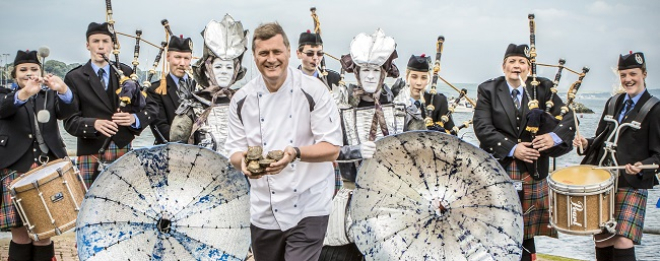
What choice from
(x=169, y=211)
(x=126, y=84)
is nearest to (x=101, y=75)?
(x=126, y=84)

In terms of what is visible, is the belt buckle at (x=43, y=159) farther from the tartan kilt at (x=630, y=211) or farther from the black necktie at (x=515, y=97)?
the tartan kilt at (x=630, y=211)

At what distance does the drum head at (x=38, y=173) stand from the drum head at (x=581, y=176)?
3.33m

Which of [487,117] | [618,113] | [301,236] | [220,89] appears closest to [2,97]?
[220,89]

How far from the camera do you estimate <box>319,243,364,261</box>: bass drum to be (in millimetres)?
5484

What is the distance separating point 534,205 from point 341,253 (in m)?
1.50

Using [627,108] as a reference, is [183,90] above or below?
above

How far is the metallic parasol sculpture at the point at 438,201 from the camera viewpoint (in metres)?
4.93

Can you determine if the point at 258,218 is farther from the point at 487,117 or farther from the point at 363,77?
the point at 487,117

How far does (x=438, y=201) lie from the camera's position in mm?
4922

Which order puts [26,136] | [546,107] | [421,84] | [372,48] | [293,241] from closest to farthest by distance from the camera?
[293,241] → [372,48] → [546,107] → [26,136] → [421,84]

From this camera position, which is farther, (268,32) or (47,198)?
(47,198)

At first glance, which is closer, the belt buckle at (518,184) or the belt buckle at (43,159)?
the belt buckle at (518,184)

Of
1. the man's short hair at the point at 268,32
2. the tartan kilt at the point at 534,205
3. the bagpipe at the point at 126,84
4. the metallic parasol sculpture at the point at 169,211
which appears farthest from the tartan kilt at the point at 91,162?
the tartan kilt at the point at 534,205

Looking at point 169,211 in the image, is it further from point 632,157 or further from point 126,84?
point 632,157
